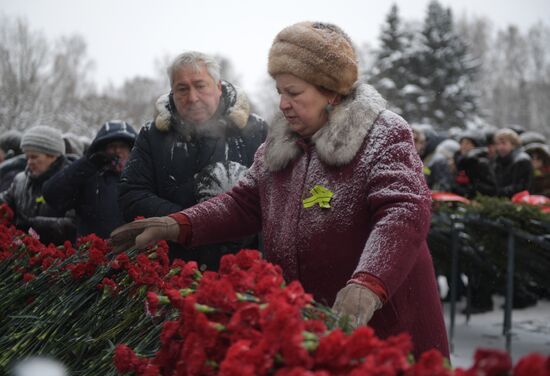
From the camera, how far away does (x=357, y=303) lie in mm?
1642

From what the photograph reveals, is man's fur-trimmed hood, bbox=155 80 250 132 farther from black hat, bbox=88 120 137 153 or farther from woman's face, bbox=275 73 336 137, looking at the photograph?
woman's face, bbox=275 73 336 137

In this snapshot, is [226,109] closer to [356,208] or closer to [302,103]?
[302,103]

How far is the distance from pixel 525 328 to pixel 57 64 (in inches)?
1147

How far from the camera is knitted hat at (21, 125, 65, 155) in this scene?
487 centimetres

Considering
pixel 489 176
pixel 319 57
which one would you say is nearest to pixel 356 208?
pixel 319 57

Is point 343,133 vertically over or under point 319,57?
under

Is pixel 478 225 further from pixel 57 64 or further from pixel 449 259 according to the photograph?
pixel 57 64

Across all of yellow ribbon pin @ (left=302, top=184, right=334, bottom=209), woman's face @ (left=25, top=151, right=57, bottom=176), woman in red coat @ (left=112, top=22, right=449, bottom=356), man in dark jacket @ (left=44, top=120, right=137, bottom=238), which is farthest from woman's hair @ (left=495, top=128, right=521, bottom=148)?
yellow ribbon pin @ (left=302, top=184, right=334, bottom=209)

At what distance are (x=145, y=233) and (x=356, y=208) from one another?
0.71 m

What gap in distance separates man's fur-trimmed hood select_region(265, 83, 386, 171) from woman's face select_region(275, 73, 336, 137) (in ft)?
0.18

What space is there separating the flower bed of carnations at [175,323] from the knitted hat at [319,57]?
0.72m

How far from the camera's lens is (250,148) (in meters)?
3.27

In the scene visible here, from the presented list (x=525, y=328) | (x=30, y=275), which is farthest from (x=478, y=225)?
(x=30, y=275)

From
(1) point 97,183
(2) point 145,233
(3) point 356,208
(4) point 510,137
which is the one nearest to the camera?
(3) point 356,208
